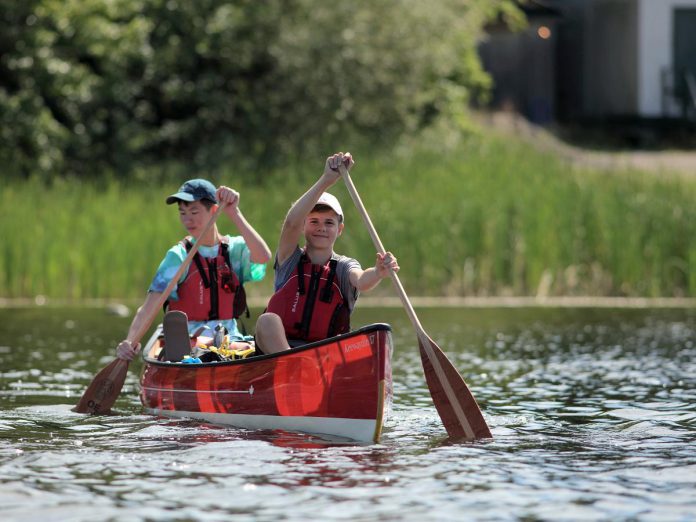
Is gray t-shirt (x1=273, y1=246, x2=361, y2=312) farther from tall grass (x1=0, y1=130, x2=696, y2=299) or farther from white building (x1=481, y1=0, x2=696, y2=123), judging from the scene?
white building (x1=481, y1=0, x2=696, y2=123)

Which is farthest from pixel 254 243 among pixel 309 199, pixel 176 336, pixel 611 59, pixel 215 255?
pixel 611 59

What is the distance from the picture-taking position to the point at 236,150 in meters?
25.8

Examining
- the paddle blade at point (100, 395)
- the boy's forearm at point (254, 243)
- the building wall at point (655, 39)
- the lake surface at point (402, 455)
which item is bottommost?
the lake surface at point (402, 455)

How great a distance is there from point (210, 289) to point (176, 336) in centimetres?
50

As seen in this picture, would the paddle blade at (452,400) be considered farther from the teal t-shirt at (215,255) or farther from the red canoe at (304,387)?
the teal t-shirt at (215,255)

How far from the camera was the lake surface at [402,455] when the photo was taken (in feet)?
23.2

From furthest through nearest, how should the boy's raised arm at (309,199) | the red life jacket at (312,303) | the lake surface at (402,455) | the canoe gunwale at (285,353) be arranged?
the red life jacket at (312,303)
the boy's raised arm at (309,199)
the canoe gunwale at (285,353)
the lake surface at (402,455)

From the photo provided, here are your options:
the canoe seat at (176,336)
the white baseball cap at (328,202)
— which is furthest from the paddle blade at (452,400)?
the canoe seat at (176,336)

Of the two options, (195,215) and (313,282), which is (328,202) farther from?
(195,215)

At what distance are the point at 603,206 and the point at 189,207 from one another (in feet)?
29.3

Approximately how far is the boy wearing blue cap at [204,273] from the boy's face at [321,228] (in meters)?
0.85

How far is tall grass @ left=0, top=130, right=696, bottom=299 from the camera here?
1758cm

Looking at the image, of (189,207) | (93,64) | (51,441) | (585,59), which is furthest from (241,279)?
(585,59)

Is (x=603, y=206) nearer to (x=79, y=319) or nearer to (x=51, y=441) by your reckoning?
(x=79, y=319)
